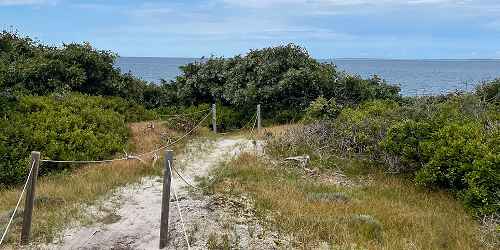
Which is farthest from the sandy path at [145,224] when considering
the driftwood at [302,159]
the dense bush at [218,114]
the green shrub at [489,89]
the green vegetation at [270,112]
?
the green shrub at [489,89]

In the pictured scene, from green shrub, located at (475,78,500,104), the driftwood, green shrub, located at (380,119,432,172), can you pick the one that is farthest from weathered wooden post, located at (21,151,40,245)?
green shrub, located at (475,78,500,104)

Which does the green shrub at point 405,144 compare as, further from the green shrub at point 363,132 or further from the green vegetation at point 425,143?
the green shrub at point 363,132

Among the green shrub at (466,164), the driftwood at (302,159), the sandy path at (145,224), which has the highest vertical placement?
the green shrub at (466,164)

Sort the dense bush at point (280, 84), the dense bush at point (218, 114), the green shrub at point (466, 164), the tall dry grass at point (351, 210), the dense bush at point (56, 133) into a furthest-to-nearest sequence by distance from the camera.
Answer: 1. the dense bush at point (280, 84)
2. the dense bush at point (218, 114)
3. the dense bush at point (56, 133)
4. the green shrub at point (466, 164)
5. the tall dry grass at point (351, 210)

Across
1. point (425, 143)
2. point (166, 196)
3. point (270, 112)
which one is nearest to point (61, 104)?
point (270, 112)

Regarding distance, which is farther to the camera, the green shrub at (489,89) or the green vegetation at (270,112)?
the green shrub at (489,89)

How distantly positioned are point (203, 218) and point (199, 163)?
5210 millimetres

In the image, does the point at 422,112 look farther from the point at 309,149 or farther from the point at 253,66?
the point at 253,66

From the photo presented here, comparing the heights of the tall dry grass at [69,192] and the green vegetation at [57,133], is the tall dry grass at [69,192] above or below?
below

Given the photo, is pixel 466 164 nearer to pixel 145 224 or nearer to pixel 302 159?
pixel 302 159

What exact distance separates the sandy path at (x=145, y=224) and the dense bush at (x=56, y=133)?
361cm

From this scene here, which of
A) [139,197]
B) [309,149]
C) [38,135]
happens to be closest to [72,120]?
[38,135]

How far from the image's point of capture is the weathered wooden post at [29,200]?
8.62m

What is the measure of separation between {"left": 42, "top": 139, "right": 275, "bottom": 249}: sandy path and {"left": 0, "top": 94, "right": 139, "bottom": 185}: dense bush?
3.61 m
